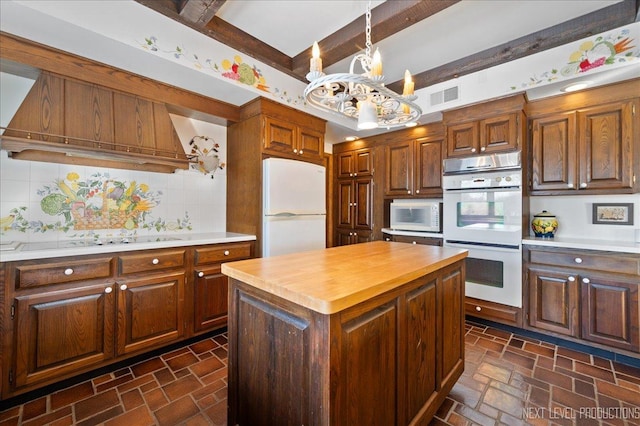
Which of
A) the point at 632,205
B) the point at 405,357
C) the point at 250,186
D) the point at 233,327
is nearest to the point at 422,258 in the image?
the point at 405,357

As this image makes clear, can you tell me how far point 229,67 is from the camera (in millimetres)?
2414

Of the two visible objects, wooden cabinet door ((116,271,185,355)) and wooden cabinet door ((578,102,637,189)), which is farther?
wooden cabinet door ((578,102,637,189))

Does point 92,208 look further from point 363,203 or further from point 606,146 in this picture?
point 606,146

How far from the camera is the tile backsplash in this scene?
6.70 ft

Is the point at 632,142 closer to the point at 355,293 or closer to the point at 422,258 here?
the point at 422,258

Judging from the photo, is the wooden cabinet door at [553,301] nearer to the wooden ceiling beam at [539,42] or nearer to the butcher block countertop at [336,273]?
the butcher block countertop at [336,273]

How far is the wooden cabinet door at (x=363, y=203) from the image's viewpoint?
158 inches

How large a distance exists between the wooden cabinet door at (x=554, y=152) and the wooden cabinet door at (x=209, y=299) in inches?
129

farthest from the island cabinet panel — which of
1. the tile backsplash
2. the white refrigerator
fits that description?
the tile backsplash

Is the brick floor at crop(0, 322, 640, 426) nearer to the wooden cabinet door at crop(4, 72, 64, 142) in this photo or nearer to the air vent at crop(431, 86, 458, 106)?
the wooden cabinet door at crop(4, 72, 64, 142)

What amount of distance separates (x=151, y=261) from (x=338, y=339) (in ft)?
6.15

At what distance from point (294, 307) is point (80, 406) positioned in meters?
1.74

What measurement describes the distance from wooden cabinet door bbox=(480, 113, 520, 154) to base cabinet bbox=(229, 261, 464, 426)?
6.38ft

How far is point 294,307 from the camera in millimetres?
1000
